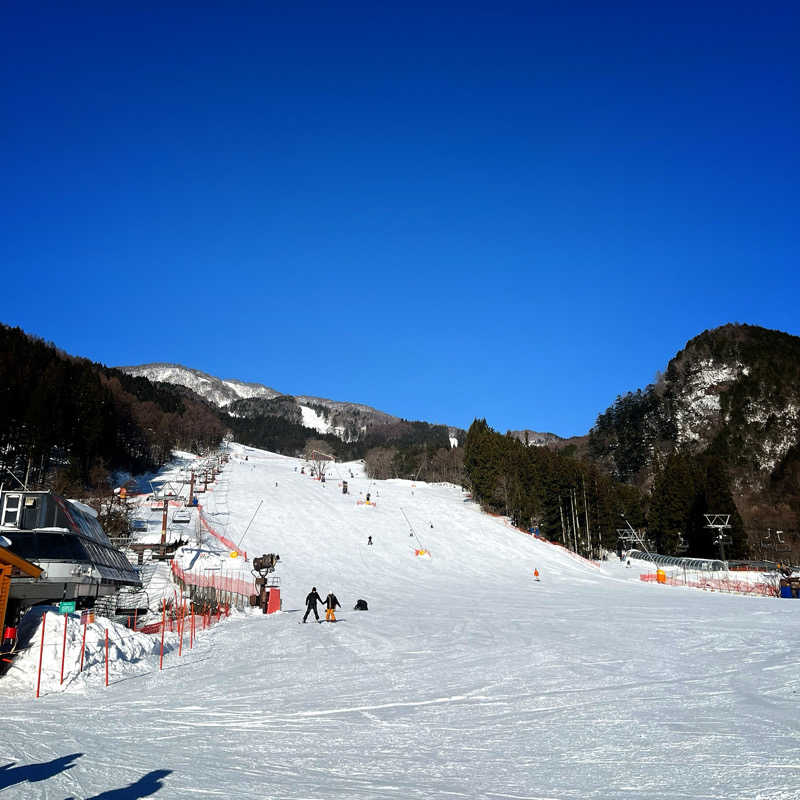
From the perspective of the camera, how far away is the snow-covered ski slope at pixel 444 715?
6004 mm

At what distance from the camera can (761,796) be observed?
207 inches

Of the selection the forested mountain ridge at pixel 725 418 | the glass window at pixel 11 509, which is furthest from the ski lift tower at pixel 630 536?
the glass window at pixel 11 509

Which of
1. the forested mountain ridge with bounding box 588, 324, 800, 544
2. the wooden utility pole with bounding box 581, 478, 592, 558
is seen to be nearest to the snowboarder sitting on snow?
the wooden utility pole with bounding box 581, 478, 592, 558

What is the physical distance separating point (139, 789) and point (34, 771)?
127 cm

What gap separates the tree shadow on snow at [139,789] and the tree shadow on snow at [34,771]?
0.81 meters

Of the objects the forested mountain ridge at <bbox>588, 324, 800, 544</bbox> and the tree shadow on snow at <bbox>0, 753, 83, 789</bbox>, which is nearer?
the tree shadow on snow at <bbox>0, 753, 83, 789</bbox>

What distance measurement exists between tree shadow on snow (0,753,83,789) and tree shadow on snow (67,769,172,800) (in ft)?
2.66

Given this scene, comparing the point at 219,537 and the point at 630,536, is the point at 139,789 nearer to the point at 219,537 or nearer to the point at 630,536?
the point at 219,537

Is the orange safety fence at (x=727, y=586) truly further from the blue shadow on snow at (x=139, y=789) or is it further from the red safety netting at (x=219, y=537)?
the blue shadow on snow at (x=139, y=789)

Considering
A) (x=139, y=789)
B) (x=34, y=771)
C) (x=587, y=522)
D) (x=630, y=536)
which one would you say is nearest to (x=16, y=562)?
(x=34, y=771)

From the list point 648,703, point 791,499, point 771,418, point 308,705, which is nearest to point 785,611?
point 648,703

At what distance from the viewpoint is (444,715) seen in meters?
8.85

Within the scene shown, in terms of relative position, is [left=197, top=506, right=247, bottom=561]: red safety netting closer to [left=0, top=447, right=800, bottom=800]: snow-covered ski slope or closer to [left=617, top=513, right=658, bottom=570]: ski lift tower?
[left=0, top=447, right=800, bottom=800]: snow-covered ski slope

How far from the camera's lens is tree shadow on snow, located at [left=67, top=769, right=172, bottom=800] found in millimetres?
5633
